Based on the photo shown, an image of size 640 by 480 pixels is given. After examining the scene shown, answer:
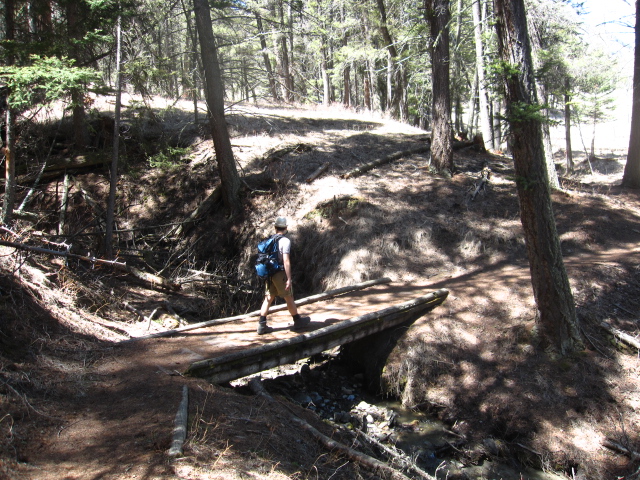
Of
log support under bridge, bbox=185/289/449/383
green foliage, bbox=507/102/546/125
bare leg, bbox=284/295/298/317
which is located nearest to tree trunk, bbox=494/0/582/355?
green foliage, bbox=507/102/546/125

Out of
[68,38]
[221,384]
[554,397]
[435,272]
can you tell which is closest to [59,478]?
[221,384]

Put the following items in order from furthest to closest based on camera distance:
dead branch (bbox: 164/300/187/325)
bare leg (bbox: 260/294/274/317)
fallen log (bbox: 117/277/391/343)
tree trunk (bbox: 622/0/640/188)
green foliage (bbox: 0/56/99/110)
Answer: tree trunk (bbox: 622/0/640/188) < dead branch (bbox: 164/300/187/325) < green foliage (bbox: 0/56/99/110) < fallen log (bbox: 117/277/391/343) < bare leg (bbox: 260/294/274/317)

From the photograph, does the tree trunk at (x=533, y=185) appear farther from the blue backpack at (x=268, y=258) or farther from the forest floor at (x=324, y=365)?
the blue backpack at (x=268, y=258)

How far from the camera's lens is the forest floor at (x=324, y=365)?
13.9 ft

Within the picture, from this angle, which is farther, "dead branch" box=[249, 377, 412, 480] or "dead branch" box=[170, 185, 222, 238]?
"dead branch" box=[170, 185, 222, 238]

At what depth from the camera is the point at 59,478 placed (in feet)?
11.1

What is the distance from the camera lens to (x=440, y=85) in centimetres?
1386

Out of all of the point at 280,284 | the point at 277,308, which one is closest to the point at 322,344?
the point at 280,284

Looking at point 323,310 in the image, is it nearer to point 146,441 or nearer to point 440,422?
point 440,422

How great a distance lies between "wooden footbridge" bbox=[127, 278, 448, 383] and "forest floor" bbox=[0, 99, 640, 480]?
40 cm

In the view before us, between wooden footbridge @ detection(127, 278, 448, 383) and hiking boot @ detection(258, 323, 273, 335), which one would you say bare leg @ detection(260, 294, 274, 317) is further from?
wooden footbridge @ detection(127, 278, 448, 383)

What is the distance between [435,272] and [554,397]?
4912 millimetres

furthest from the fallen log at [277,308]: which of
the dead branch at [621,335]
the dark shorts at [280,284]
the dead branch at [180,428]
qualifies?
the dead branch at [621,335]

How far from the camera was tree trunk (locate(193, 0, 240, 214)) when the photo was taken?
12648 mm
